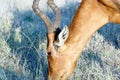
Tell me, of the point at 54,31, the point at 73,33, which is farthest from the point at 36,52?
the point at 54,31

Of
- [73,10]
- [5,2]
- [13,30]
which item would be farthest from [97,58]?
[5,2]

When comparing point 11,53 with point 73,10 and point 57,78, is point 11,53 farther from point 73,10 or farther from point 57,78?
point 73,10

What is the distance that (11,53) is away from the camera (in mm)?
10039

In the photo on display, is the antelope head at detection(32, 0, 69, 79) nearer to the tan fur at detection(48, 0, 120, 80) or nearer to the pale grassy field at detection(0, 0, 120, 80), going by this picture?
the tan fur at detection(48, 0, 120, 80)

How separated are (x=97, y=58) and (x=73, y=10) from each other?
306 centimetres

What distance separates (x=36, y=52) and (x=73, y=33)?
141 centimetres

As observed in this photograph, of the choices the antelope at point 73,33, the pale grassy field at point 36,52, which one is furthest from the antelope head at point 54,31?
the pale grassy field at point 36,52

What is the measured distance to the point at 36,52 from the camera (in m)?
9.97

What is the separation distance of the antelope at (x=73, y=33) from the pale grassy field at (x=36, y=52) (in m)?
0.45

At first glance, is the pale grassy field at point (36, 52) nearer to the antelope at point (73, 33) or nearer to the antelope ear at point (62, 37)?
the antelope at point (73, 33)

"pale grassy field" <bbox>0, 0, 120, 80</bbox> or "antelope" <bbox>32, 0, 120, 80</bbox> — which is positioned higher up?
"antelope" <bbox>32, 0, 120, 80</bbox>

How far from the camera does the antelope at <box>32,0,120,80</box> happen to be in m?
8.45

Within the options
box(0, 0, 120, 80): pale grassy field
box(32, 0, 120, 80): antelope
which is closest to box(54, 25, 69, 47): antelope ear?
box(32, 0, 120, 80): antelope

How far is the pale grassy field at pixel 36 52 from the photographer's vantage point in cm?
921
